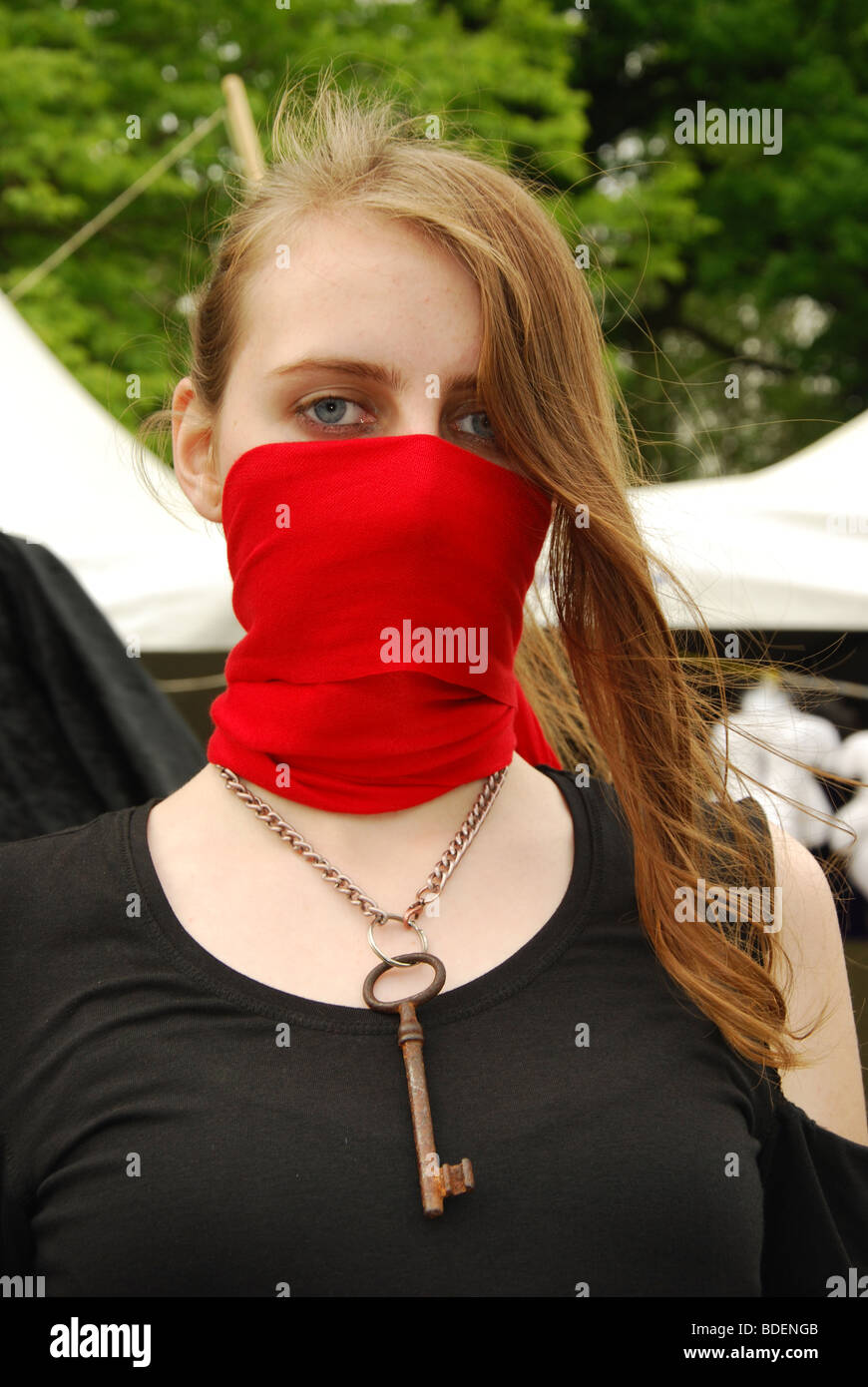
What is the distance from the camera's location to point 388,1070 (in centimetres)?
132

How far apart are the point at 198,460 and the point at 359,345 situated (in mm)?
330

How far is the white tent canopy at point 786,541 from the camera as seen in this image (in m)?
4.46

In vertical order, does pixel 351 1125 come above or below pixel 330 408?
below

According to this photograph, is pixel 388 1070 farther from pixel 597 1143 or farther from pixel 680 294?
pixel 680 294

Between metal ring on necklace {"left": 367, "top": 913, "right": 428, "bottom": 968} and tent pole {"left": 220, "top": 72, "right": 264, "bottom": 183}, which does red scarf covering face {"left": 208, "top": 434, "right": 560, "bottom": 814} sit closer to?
metal ring on necklace {"left": 367, "top": 913, "right": 428, "bottom": 968}

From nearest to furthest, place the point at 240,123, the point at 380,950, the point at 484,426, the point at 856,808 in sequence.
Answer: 1. the point at 380,950
2. the point at 484,426
3. the point at 856,808
4. the point at 240,123

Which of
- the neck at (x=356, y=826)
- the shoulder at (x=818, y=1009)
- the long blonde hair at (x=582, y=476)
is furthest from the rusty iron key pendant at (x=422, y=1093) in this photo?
the shoulder at (x=818, y=1009)

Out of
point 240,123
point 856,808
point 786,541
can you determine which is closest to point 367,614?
point 856,808

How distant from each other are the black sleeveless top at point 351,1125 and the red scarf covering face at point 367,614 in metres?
0.22

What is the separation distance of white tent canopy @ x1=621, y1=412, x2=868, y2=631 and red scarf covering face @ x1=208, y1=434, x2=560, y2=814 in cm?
280

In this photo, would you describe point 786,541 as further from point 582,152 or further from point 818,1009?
point 582,152

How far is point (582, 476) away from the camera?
155 cm

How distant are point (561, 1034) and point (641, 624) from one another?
1.69ft

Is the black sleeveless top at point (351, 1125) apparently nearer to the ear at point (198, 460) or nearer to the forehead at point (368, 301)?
the ear at point (198, 460)
